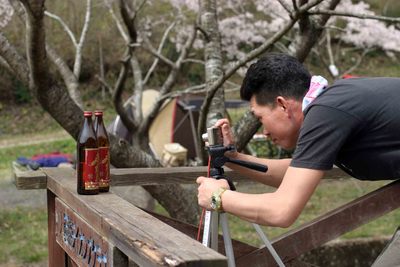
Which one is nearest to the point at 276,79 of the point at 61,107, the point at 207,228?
the point at 207,228

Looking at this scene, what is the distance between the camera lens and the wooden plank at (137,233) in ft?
5.32

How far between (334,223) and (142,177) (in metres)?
0.99

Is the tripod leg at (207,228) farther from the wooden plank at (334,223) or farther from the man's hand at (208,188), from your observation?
the wooden plank at (334,223)

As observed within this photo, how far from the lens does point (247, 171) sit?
10.2 ft

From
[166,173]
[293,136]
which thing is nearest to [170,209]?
[166,173]

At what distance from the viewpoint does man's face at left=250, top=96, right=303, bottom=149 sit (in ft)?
8.08

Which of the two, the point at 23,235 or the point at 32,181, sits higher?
the point at 32,181

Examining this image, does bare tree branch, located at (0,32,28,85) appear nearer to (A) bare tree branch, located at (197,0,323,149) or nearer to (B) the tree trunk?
(A) bare tree branch, located at (197,0,323,149)

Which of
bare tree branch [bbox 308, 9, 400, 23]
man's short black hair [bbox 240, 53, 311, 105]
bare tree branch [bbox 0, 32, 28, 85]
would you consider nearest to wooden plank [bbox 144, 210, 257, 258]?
man's short black hair [bbox 240, 53, 311, 105]

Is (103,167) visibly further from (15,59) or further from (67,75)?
(67,75)

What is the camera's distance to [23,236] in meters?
7.48

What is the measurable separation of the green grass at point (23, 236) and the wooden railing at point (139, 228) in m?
3.54

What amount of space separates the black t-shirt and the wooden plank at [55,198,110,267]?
29.4 inches

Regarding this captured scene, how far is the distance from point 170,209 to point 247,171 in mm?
1857
